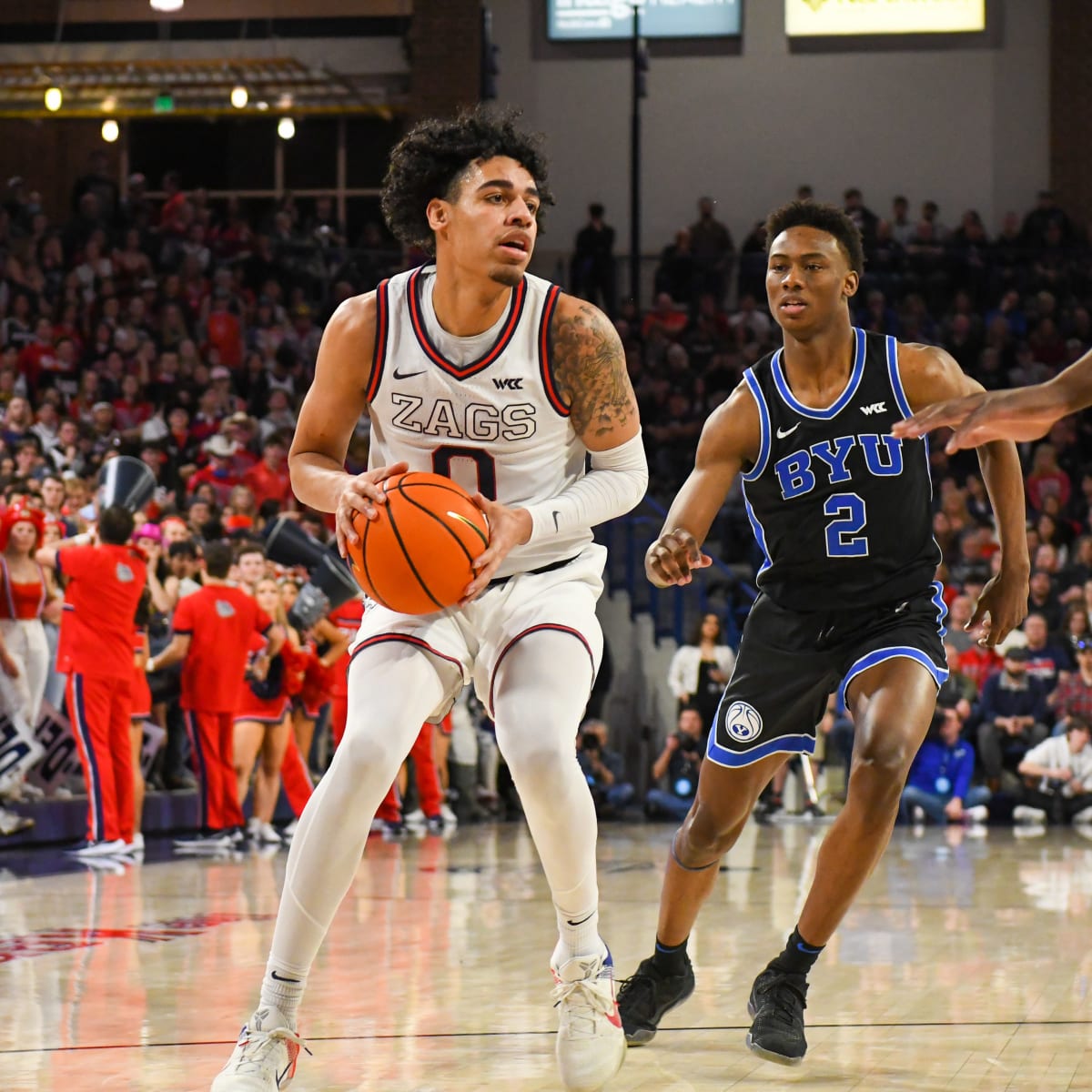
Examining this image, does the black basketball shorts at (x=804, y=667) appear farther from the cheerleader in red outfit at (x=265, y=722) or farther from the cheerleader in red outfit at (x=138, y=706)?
the cheerleader in red outfit at (x=265, y=722)

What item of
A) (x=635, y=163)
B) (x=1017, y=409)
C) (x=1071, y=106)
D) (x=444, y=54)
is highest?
(x=444, y=54)

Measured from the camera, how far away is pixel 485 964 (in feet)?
19.0

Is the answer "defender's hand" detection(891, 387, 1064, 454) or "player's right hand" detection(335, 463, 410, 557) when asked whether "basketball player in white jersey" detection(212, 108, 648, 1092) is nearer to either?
"player's right hand" detection(335, 463, 410, 557)

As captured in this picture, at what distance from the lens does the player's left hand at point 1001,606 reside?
4438 mm

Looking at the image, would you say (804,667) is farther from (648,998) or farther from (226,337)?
(226,337)

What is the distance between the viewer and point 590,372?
4.01 m

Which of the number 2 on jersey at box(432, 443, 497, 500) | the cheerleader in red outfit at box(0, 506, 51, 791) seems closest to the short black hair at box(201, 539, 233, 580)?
the cheerleader in red outfit at box(0, 506, 51, 791)

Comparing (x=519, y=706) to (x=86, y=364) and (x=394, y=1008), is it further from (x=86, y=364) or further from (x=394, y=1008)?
(x=86, y=364)

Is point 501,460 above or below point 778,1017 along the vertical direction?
above

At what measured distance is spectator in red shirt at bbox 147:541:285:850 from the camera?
383 inches

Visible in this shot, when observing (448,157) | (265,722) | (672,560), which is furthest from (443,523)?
(265,722)

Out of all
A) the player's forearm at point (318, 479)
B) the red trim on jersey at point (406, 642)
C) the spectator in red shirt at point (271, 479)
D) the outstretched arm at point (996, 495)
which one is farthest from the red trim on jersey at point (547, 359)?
the spectator in red shirt at point (271, 479)

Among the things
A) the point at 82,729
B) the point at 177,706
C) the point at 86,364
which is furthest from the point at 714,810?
the point at 86,364

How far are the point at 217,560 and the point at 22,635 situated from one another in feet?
3.89
